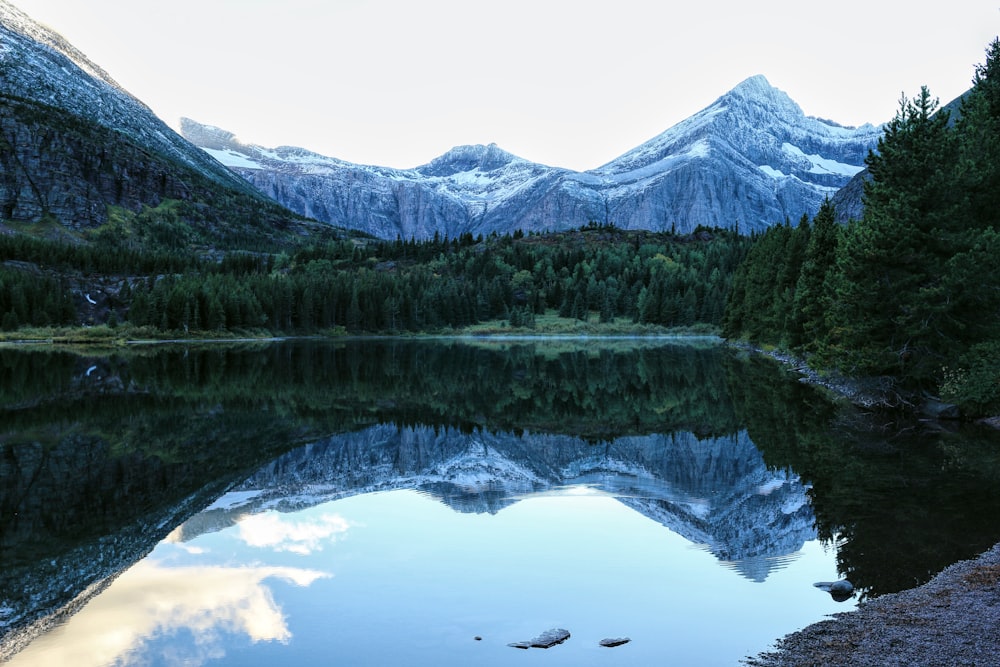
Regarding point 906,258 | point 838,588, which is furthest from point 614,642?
point 906,258

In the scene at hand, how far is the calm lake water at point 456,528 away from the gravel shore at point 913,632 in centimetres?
74

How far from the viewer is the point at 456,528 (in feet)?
70.4

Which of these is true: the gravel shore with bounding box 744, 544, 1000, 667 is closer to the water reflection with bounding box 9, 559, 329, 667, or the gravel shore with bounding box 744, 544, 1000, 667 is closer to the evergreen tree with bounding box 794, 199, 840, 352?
the water reflection with bounding box 9, 559, 329, 667

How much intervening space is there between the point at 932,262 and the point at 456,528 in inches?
1210

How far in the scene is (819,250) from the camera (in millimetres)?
67812

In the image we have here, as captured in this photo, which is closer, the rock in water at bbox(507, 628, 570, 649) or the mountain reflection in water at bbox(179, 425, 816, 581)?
the rock in water at bbox(507, 628, 570, 649)

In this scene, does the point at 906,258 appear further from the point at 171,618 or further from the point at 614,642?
the point at 171,618

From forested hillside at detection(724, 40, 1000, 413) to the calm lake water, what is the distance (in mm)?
3699

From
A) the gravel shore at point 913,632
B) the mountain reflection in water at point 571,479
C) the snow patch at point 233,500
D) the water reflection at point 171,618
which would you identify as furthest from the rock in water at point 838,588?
the snow patch at point 233,500

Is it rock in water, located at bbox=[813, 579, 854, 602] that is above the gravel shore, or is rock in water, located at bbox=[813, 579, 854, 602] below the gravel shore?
below

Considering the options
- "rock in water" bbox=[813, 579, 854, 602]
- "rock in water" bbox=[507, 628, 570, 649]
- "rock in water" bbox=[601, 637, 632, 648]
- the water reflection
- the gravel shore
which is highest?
the gravel shore

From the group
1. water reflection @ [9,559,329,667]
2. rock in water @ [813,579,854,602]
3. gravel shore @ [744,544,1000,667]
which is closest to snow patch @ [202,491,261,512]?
water reflection @ [9,559,329,667]

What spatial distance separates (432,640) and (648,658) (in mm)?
3870

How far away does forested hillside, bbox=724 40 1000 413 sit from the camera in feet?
120
